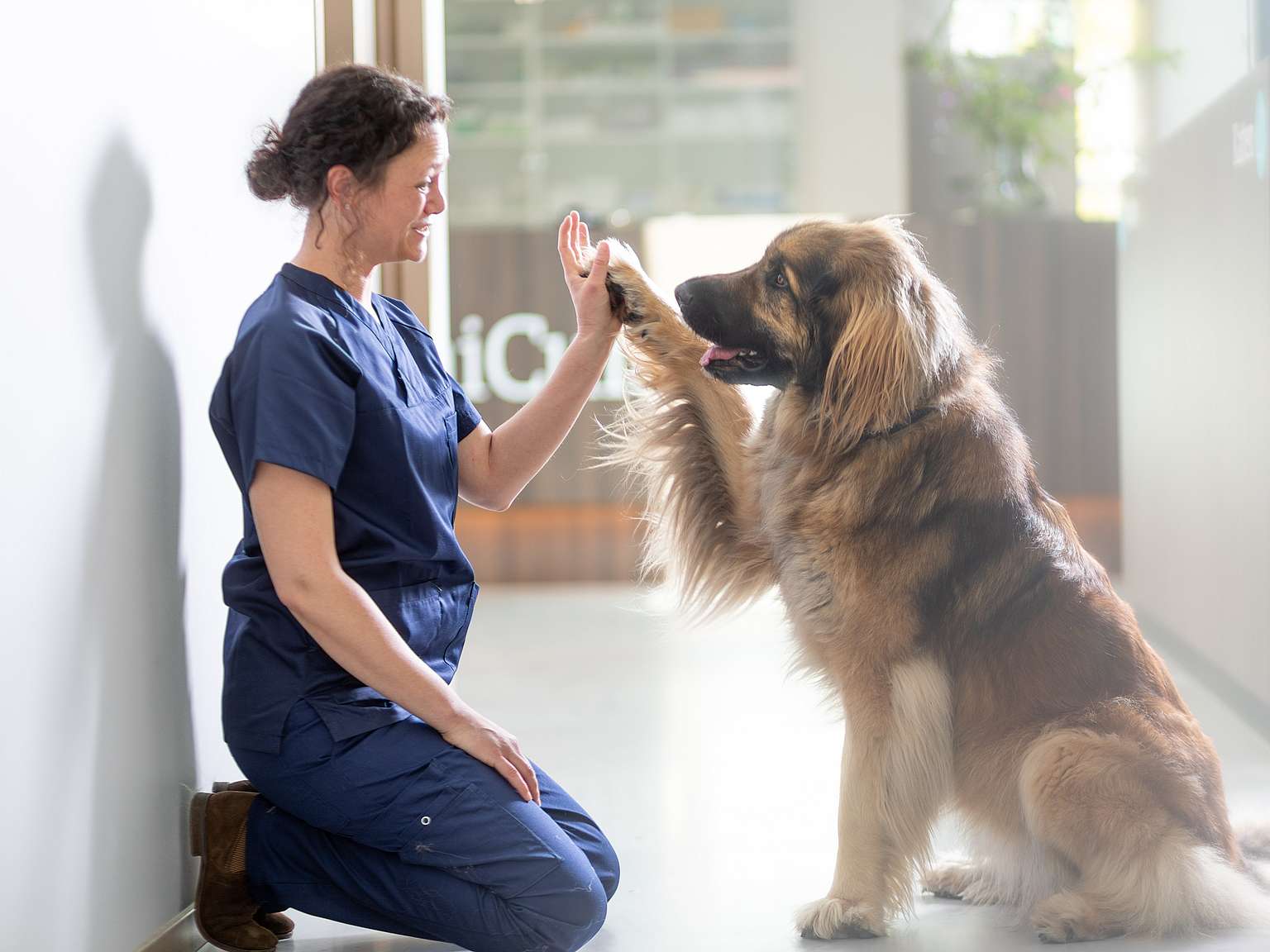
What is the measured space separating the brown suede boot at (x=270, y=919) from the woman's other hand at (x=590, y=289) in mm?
899

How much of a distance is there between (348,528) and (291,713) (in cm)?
26

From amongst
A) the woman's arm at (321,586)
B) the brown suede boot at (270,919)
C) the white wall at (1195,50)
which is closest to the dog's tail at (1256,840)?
the woman's arm at (321,586)

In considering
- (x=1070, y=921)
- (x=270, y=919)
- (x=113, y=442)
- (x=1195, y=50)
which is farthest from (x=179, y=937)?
(x=1195, y=50)

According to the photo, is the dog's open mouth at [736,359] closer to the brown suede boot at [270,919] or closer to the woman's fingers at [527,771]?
the woman's fingers at [527,771]

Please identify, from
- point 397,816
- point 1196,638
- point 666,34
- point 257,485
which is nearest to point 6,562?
point 257,485

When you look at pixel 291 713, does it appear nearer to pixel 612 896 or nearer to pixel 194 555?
pixel 194 555

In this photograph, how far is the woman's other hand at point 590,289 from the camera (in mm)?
2129

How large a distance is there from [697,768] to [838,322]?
1.34 meters

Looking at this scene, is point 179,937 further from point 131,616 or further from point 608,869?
point 608,869

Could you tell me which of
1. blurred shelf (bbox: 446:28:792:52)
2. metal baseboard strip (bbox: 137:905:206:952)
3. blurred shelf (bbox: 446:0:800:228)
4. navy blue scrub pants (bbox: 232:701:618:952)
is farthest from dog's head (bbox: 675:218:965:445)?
blurred shelf (bbox: 446:28:792:52)

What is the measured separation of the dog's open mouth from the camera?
2.04m

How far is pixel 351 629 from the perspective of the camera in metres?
1.60

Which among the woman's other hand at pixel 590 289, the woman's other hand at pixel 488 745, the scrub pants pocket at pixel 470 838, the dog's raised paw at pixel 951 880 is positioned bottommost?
the dog's raised paw at pixel 951 880

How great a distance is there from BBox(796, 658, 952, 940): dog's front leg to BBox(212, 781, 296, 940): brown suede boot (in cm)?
79
